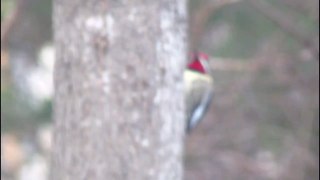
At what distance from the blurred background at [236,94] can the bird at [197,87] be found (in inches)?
61.4

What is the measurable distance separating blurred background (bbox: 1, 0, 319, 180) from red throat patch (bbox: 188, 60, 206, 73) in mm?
1562

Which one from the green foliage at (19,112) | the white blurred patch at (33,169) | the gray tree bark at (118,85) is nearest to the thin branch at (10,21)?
the green foliage at (19,112)

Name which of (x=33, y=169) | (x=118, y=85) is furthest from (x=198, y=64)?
(x=33, y=169)

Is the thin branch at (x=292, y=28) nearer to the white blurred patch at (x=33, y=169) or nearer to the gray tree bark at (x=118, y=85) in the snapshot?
the white blurred patch at (x=33, y=169)

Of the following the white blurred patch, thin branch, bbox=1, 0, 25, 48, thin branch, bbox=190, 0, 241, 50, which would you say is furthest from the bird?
the white blurred patch

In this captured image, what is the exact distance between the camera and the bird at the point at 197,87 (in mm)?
6105

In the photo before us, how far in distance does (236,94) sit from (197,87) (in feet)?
9.91

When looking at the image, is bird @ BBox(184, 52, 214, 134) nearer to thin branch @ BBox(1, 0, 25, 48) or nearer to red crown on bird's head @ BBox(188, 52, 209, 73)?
red crown on bird's head @ BBox(188, 52, 209, 73)

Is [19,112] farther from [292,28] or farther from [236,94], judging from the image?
[292,28]

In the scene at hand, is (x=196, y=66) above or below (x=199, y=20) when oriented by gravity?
above

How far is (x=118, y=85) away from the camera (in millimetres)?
3711

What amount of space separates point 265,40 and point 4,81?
7.82 ft

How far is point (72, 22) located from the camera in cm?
376

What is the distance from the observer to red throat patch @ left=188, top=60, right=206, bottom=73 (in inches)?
247
